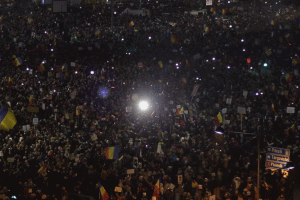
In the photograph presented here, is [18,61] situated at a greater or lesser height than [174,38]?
lesser

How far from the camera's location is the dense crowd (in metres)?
13.6

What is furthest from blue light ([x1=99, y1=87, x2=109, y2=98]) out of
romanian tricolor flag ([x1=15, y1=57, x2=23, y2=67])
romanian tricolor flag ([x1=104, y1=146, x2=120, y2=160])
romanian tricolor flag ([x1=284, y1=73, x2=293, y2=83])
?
romanian tricolor flag ([x1=284, y1=73, x2=293, y2=83])

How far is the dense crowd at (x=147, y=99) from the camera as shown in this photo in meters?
13.6

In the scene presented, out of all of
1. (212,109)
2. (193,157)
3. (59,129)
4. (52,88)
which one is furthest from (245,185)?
(52,88)

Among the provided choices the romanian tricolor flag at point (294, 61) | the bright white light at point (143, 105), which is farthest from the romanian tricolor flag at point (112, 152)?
the romanian tricolor flag at point (294, 61)

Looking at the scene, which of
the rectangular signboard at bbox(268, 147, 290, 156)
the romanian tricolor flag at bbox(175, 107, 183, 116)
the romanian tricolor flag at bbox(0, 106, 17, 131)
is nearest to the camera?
the rectangular signboard at bbox(268, 147, 290, 156)

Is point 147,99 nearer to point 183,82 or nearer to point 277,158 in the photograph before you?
point 183,82

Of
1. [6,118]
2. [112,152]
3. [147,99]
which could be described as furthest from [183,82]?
[6,118]

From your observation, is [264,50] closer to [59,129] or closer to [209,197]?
[59,129]

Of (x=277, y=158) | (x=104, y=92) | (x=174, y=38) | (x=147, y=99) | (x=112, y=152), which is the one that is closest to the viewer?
(x=277, y=158)

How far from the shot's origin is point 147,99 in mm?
21750

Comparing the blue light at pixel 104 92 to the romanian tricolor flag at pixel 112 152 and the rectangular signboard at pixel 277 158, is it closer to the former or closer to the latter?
the romanian tricolor flag at pixel 112 152

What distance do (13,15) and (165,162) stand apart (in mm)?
22706

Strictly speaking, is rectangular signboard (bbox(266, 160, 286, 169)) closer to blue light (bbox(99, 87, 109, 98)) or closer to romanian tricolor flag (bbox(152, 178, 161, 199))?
romanian tricolor flag (bbox(152, 178, 161, 199))
